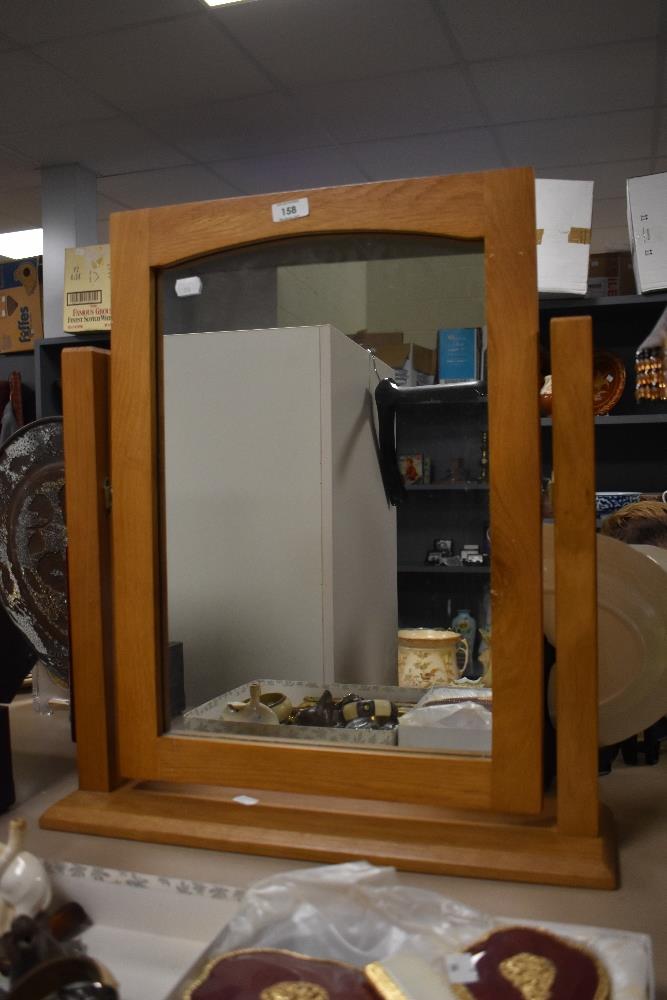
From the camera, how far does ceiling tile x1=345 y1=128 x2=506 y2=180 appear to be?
12.5ft

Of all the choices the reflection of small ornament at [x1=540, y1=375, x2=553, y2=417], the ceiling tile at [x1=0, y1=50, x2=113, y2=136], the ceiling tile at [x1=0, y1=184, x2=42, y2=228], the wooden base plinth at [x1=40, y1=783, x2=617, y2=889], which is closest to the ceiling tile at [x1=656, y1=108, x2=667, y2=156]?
the ceiling tile at [x1=0, y1=50, x2=113, y2=136]

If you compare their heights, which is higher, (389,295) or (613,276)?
(613,276)

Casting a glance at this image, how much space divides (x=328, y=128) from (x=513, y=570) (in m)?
3.42

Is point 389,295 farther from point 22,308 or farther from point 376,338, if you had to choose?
point 22,308

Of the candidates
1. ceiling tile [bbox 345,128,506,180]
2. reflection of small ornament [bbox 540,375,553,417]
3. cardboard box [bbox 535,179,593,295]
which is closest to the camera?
reflection of small ornament [bbox 540,375,553,417]

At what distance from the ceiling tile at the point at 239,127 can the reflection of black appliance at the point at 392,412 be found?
9.72 feet

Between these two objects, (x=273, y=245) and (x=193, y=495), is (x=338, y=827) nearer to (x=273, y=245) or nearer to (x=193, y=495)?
(x=193, y=495)

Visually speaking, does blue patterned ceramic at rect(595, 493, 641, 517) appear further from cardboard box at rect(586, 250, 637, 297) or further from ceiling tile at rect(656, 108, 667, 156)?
ceiling tile at rect(656, 108, 667, 156)

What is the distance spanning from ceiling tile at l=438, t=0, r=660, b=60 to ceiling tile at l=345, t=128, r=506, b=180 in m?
0.70

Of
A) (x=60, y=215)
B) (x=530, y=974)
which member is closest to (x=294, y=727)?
(x=530, y=974)

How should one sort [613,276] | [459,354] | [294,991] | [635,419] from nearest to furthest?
[294,991]
[459,354]
[635,419]
[613,276]

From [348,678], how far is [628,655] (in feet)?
0.86

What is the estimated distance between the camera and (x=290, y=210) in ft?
2.47

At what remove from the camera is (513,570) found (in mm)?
687
